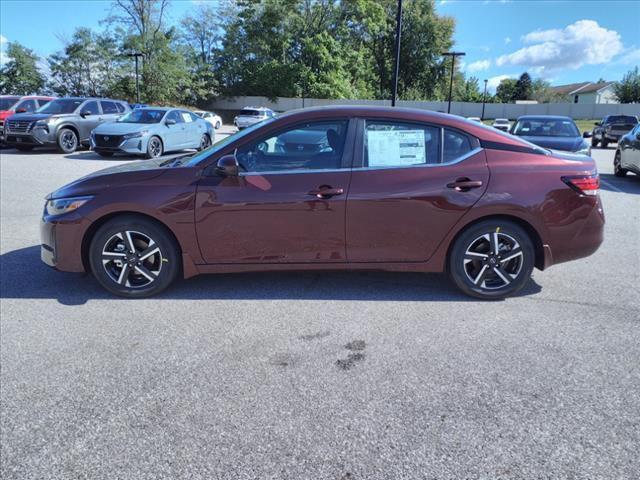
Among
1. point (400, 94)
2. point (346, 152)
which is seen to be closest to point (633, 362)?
point (346, 152)

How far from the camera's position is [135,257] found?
4.14 metres

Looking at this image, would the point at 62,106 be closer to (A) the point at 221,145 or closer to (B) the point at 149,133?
(B) the point at 149,133

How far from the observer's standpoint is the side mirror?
12.8ft

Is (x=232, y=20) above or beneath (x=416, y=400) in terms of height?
above

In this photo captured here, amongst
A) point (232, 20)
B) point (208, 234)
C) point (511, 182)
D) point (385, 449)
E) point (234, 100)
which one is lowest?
point (385, 449)

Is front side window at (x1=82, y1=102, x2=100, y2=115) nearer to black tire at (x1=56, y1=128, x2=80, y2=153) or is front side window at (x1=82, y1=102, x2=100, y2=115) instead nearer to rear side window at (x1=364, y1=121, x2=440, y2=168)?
black tire at (x1=56, y1=128, x2=80, y2=153)

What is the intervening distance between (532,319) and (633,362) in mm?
771

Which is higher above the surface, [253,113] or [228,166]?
[253,113]

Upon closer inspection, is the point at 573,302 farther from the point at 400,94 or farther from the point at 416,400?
the point at 400,94

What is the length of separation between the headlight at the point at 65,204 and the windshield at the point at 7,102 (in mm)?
18153

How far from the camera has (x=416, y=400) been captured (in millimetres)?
2732

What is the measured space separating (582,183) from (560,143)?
22.4 feet

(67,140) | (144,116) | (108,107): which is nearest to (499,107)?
(108,107)

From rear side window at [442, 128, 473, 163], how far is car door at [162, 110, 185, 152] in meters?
12.3
